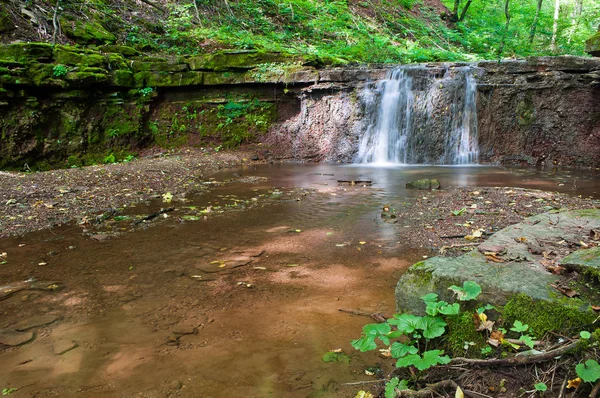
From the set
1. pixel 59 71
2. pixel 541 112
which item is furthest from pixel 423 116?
pixel 59 71

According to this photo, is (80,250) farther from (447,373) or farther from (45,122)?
(45,122)

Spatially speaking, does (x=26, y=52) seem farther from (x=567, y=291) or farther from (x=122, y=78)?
(x=567, y=291)

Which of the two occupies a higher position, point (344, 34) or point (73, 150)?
point (344, 34)

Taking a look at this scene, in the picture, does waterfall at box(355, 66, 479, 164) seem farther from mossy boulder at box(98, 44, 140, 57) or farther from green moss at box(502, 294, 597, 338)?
green moss at box(502, 294, 597, 338)

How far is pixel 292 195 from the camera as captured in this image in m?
7.49

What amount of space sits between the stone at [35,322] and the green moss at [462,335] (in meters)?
2.73

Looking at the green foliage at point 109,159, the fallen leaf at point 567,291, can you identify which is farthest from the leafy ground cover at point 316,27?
the fallen leaf at point 567,291

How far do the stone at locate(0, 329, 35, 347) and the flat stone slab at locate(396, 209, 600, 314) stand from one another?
8.22 feet

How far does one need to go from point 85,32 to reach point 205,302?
542 inches

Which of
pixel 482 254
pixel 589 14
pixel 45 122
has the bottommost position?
pixel 482 254

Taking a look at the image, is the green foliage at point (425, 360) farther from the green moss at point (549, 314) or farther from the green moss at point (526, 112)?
the green moss at point (526, 112)

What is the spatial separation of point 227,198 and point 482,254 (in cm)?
521

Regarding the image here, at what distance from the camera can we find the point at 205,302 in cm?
327

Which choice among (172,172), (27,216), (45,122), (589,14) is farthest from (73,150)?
(589,14)
